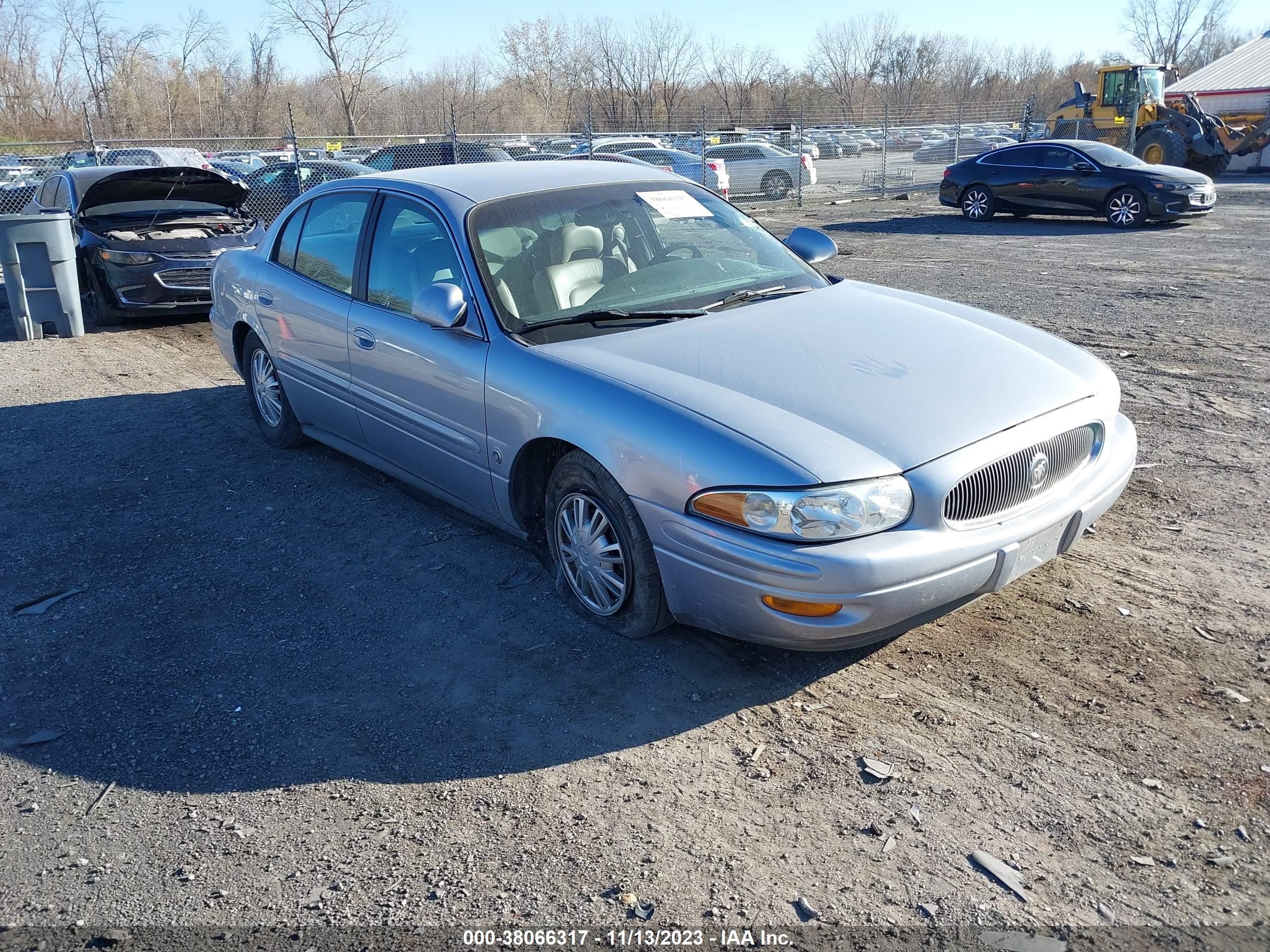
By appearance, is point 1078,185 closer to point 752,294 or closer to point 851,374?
point 752,294

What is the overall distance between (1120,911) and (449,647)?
2.36 m

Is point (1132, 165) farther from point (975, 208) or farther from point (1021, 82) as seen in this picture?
point (1021, 82)

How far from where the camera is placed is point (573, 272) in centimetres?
428

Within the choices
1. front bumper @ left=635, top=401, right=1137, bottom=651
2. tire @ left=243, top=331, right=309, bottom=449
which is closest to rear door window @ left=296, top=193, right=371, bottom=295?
tire @ left=243, top=331, right=309, bottom=449

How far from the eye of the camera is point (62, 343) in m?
9.70

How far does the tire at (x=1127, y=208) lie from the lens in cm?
1658

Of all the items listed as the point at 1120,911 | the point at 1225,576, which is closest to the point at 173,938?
the point at 1120,911

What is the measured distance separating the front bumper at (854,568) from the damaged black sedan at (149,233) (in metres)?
7.89

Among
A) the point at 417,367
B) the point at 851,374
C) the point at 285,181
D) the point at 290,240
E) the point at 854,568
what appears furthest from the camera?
the point at 285,181

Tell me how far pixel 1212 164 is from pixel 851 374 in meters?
26.7

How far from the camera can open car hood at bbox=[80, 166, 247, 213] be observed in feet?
33.2

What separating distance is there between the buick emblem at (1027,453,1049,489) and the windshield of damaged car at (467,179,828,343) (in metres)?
1.52

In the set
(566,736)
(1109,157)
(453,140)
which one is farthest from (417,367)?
(1109,157)

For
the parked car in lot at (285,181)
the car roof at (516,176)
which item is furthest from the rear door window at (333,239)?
the parked car in lot at (285,181)
